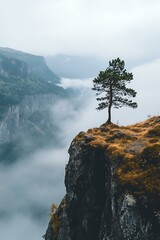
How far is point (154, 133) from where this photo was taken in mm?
71562

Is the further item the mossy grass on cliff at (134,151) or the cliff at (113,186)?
the mossy grass on cliff at (134,151)

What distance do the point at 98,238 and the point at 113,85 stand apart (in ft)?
128

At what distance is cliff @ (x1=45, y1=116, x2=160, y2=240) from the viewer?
51.3m

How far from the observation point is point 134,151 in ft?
210

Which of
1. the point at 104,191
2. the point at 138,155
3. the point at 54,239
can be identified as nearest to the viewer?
the point at 138,155

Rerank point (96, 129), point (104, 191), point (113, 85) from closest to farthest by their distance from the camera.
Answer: point (104, 191) → point (96, 129) → point (113, 85)

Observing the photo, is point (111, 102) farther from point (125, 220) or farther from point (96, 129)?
point (125, 220)

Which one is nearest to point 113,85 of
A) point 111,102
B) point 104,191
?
point 111,102

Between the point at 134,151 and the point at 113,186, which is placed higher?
the point at 134,151

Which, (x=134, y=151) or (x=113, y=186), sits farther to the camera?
(x=134, y=151)

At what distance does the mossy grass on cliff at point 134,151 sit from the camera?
5428cm

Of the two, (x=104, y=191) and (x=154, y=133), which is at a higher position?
(x=154, y=133)

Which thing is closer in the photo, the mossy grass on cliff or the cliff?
the cliff

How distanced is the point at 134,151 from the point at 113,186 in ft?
28.7
